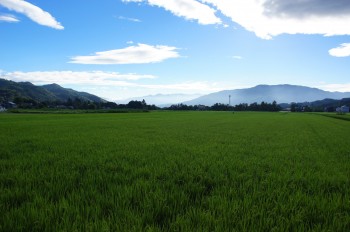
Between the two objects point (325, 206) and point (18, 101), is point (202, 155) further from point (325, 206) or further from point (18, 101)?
point (18, 101)

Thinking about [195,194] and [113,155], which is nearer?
[195,194]

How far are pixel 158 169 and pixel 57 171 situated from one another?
2.34 metres

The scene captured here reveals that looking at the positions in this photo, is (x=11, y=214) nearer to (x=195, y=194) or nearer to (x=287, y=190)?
(x=195, y=194)

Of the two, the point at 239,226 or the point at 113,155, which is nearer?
the point at 239,226

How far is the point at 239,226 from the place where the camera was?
135 inches

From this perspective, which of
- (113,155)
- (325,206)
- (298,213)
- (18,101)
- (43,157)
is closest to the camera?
(298,213)

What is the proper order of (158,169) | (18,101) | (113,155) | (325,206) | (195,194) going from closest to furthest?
(325,206) < (195,194) < (158,169) < (113,155) < (18,101)

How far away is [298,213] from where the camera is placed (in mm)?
3865

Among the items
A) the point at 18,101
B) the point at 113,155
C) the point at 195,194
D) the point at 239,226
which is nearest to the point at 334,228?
the point at 239,226

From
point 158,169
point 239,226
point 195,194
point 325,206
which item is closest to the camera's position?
point 239,226

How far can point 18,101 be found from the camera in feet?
527

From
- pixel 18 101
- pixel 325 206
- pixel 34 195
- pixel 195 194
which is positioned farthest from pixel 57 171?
pixel 18 101

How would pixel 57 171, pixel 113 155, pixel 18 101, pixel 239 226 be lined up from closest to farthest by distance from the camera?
1. pixel 239 226
2. pixel 57 171
3. pixel 113 155
4. pixel 18 101

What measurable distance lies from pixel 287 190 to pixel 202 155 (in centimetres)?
424
